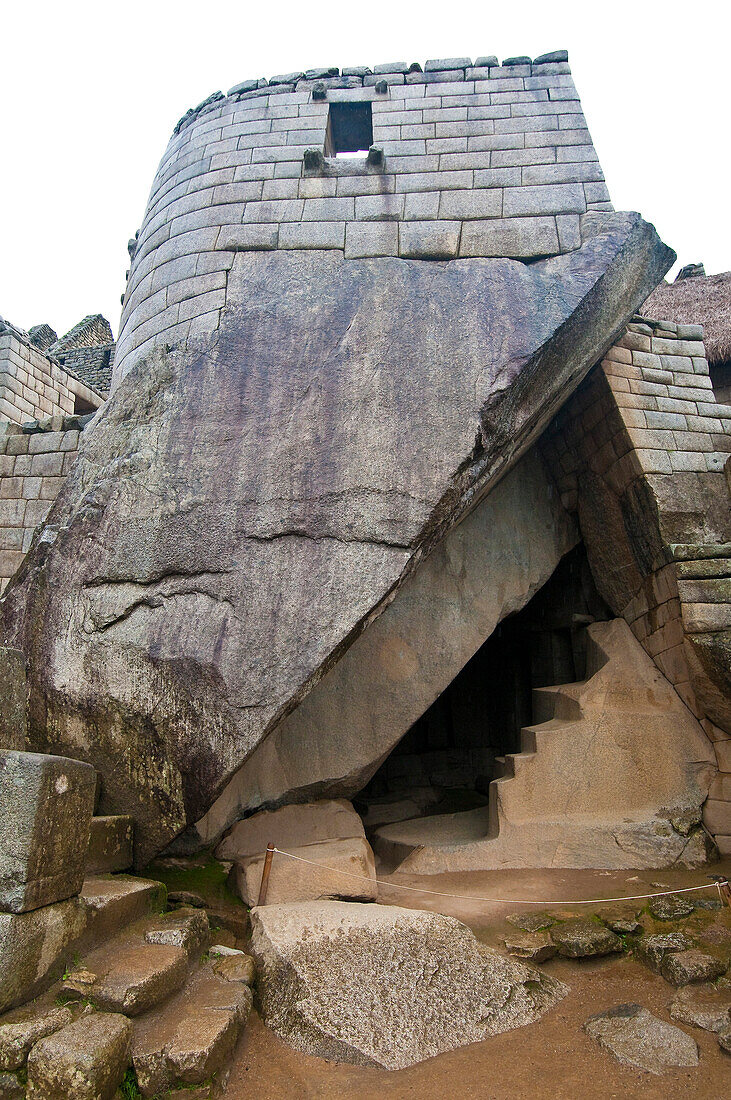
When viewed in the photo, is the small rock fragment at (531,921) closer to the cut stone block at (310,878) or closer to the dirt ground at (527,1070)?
the dirt ground at (527,1070)

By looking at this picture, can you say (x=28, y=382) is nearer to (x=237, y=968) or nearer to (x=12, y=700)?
(x=12, y=700)

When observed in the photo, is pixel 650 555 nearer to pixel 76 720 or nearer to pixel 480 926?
pixel 480 926

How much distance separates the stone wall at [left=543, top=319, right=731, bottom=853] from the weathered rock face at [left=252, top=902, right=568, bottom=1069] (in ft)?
8.27

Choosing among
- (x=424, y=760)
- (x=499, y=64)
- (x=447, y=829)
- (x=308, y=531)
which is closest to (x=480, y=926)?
(x=447, y=829)

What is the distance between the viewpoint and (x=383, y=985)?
299cm

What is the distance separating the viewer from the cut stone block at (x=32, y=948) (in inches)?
91.3

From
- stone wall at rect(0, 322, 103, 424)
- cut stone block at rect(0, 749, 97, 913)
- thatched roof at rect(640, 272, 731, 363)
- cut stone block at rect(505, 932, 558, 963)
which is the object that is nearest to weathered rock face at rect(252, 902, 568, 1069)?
cut stone block at rect(505, 932, 558, 963)

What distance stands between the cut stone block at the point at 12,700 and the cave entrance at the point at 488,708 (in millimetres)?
4710

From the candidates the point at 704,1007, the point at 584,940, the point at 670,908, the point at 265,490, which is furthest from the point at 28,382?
the point at 704,1007

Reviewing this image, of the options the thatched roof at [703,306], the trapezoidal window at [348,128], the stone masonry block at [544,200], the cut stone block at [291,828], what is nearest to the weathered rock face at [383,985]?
the cut stone block at [291,828]

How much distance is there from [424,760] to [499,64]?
7.58 m

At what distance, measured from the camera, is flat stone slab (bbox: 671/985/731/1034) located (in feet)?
9.75

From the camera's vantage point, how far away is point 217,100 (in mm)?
5758

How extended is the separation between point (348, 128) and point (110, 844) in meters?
5.63
